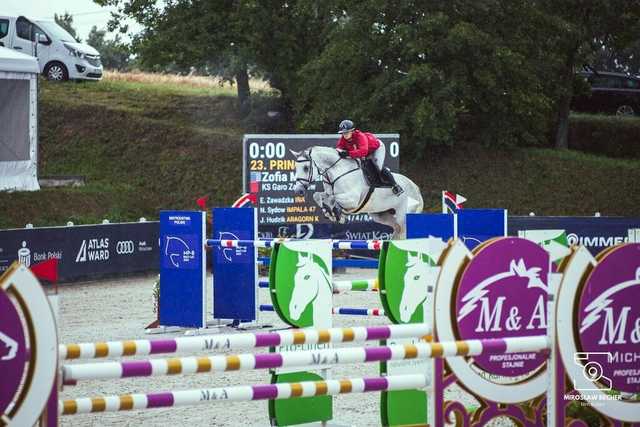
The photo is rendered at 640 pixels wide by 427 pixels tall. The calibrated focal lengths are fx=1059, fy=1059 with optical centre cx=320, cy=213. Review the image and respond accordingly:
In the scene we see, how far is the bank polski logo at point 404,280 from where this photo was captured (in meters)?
7.86

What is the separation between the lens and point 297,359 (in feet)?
17.5

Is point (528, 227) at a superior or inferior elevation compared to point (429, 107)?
inferior

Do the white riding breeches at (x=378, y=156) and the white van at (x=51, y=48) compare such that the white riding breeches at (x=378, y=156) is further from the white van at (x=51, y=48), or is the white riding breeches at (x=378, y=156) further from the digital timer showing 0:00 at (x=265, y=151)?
the white van at (x=51, y=48)

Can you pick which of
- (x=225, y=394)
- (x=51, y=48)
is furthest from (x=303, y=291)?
(x=51, y=48)

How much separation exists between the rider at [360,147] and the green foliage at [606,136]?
1919 cm

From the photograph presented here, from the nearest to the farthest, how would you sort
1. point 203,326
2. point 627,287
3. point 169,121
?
point 627,287, point 203,326, point 169,121

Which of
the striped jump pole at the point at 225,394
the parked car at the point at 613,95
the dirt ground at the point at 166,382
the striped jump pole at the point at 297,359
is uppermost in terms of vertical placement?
the parked car at the point at 613,95

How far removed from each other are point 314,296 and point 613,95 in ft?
96.7

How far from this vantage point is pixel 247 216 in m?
12.7

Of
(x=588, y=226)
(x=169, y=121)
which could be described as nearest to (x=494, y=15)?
(x=169, y=121)

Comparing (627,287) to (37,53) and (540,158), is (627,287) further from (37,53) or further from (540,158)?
(37,53)

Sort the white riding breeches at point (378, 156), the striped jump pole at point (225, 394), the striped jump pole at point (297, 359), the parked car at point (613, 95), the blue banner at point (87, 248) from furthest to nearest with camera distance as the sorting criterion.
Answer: the parked car at point (613, 95), the blue banner at point (87, 248), the white riding breeches at point (378, 156), the striped jump pole at point (225, 394), the striped jump pole at point (297, 359)

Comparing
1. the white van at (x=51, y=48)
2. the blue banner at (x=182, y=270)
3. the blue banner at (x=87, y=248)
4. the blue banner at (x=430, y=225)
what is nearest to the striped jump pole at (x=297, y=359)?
the blue banner at (x=430, y=225)

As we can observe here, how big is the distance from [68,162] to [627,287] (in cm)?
2385
